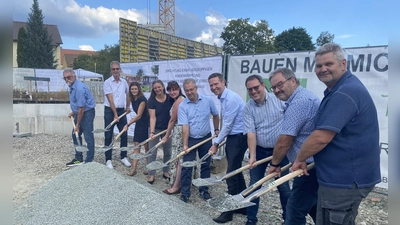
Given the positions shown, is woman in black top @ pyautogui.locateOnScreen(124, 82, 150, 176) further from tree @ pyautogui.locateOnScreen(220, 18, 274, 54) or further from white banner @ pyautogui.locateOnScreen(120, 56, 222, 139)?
tree @ pyautogui.locateOnScreen(220, 18, 274, 54)

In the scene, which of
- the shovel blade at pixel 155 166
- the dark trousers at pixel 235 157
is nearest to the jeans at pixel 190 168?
the shovel blade at pixel 155 166

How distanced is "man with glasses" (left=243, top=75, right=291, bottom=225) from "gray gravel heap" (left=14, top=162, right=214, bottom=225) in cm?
88

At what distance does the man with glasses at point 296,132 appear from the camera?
2.55 metres

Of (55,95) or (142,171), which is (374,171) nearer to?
(142,171)

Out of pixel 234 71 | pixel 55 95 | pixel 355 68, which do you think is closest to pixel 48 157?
pixel 234 71

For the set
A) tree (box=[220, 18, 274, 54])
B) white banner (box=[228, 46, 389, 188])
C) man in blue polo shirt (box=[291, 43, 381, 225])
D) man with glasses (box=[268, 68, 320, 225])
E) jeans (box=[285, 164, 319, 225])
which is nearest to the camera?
man in blue polo shirt (box=[291, 43, 381, 225])

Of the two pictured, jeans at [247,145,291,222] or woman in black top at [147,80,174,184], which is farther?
woman in black top at [147,80,174,184]

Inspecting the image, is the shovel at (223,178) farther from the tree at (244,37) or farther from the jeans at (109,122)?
the tree at (244,37)

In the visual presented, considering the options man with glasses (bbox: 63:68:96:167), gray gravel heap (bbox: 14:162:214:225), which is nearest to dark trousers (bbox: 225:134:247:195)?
gray gravel heap (bbox: 14:162:214:225)

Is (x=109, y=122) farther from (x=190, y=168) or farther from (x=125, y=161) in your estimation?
(x=190, y=168)

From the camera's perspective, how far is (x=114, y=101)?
19.6 feet

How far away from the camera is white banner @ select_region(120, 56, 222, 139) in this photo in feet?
20.5

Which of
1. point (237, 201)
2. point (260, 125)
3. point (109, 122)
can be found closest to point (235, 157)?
point (260, 125)

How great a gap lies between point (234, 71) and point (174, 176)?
2460mm
